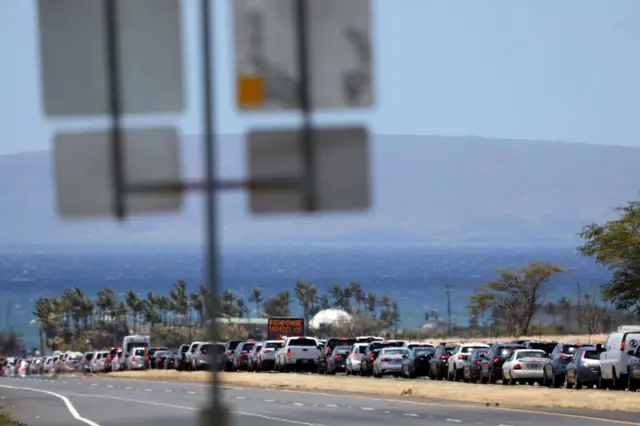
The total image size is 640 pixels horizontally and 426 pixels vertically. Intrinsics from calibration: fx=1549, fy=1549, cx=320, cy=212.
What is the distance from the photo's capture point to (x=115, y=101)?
897 cm

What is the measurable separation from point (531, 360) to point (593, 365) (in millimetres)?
5434

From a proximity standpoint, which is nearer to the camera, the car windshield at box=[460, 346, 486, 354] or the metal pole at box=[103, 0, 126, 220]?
the metal pole at box=[103, 0, 126, 220]

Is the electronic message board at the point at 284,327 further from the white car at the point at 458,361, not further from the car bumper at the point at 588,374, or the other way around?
the car bumper at the point at 588,374

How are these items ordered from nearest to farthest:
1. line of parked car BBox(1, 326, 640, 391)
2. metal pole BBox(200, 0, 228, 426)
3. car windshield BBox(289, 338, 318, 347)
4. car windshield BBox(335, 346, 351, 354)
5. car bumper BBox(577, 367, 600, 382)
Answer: metal pole BBox(200, 0, 228, 426), line of parked car BBox(1, 326, 640, 391), car bumper BBox(577, 367, 600, 382), car windshield BBox(335, 346, 351, 354), car windshield BBox(289, 338, 318, 347)

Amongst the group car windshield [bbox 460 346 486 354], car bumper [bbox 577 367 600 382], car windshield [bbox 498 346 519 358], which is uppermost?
car windshield [bbox 460 346 486 354]

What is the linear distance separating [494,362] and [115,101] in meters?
40.2

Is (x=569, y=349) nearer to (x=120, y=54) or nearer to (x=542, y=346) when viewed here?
(x=542, y=346)

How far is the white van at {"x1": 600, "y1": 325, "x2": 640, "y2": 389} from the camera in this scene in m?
38.6

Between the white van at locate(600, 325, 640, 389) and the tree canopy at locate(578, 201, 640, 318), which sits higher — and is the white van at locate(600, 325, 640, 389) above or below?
below

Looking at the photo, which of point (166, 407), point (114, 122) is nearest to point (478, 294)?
point (166, 407)

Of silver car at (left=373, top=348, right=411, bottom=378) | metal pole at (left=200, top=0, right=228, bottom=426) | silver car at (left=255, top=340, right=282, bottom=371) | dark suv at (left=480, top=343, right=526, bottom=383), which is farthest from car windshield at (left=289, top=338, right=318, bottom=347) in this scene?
metal pole at (left=200, top=0, right=228, bottom=426)

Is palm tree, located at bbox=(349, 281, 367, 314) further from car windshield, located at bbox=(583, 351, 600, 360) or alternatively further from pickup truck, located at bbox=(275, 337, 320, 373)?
car windshield, located at bbox=(583, 351, 600, 360)

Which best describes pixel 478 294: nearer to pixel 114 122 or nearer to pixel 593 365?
pixel 593 365

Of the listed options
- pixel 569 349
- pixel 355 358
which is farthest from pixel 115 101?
pixel 355 358
